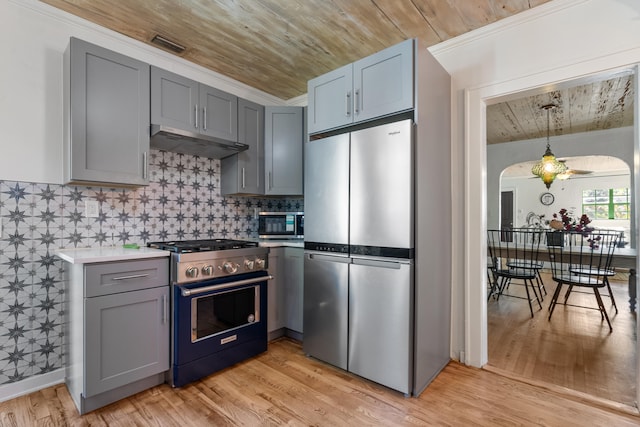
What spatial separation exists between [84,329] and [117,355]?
0.82 feet

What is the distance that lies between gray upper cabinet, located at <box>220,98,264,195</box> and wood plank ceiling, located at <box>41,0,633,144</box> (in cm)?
44

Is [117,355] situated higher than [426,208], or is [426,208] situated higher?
[426,208]

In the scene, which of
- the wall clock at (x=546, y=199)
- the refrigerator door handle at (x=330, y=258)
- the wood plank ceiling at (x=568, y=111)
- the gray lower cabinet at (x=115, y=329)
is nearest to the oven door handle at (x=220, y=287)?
the gray lower cabinet at (x=115, y=329)

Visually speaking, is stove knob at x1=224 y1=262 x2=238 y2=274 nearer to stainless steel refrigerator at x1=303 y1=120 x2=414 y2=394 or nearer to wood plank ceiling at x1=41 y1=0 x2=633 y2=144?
stainless steel refrigerator at x1=303 y1=120 x2=414 y2=394

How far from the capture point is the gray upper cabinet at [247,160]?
111 inches

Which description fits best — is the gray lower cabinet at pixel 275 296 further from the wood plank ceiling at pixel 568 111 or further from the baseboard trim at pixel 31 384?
the wood plank ceiling at pixel 568 111

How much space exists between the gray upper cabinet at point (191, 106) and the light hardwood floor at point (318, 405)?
1859 millimetres

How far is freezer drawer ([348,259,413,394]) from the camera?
191 cm

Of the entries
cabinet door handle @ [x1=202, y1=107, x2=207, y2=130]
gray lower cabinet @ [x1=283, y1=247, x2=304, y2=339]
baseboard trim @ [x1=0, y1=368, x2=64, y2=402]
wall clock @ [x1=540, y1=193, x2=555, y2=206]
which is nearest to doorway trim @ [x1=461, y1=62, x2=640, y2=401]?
gray lower cabinet @ [x1=283, y1=247, x2=304, y2=339]

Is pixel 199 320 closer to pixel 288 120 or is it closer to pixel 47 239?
pixel 47 239

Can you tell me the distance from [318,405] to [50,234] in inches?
81.2

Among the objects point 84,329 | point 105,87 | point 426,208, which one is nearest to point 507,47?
point 426,208

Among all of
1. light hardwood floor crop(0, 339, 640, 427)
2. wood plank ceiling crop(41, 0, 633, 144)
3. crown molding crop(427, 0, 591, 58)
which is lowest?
light hardwood floor crop(0, 339, 640, 427)

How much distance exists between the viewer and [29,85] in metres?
2.02
